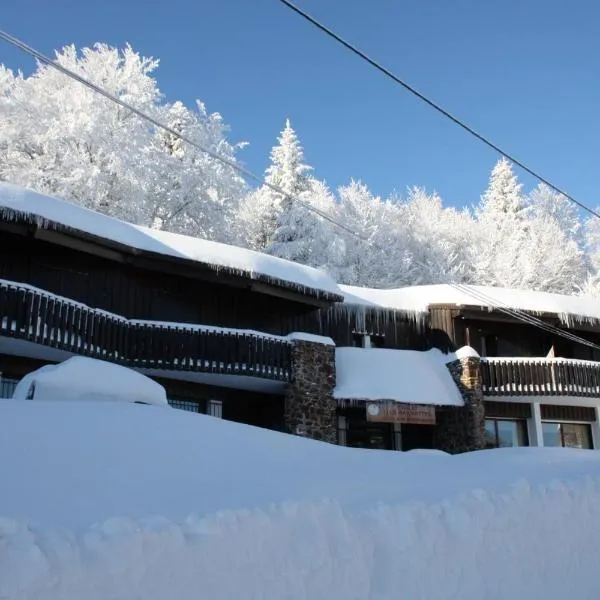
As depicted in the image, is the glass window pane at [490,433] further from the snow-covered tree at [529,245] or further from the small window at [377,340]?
the snow-covered tree at [529,245]

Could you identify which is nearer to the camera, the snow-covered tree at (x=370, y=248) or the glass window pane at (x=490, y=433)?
the glass window pane at (x=490, y=433)

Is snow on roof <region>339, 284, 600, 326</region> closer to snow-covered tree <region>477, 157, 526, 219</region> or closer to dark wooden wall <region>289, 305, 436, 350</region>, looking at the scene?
dark wooden wall <region>289, 305, 436, 350</region>

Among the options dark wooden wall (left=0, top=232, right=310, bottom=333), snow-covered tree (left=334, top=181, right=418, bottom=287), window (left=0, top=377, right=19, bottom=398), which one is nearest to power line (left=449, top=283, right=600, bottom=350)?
dark wooden wall (left=0, top=232, right=310, bottom=333)

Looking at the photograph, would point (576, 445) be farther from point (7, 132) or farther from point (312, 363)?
point (7, 132)

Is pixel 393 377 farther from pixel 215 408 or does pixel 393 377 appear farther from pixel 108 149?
pixel 108 149

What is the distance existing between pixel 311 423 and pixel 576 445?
11.9m

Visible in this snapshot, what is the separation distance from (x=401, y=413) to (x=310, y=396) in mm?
2913

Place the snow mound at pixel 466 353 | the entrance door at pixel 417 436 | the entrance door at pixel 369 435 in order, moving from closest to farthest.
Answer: the snow mound at pixel 466 353
the entrance door at pixel 369 435
the entrance door at pixel 417 436

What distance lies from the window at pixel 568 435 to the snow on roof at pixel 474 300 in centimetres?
383

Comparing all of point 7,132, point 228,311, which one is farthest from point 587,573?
point 7,132

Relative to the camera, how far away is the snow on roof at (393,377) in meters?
20.5

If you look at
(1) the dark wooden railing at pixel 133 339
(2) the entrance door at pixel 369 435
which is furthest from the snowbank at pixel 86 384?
(2) the entrance door at pixel 369 435

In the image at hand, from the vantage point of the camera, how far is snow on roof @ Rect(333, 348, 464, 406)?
805 inches

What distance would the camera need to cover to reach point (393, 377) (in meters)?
21.4
